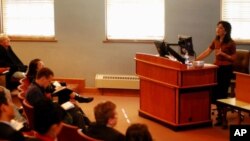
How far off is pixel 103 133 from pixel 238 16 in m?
5.06

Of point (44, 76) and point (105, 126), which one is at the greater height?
point (44, 76)

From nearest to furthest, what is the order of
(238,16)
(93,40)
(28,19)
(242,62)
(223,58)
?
(223,58)
(242,62)
(238,16)
(93,40)
(28,19)

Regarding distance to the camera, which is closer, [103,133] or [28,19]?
[103,133]

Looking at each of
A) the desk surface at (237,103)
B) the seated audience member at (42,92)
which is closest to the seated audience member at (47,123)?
the seated audience member at (42,92)

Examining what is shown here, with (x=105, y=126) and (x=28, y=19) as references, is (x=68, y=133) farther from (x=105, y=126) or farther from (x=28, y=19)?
(x=28, y=19)

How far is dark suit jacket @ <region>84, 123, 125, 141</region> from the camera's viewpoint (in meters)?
3.66

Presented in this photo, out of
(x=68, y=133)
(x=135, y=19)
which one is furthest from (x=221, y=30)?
(x=68, y=133)

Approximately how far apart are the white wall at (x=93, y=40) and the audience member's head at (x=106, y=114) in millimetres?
4532

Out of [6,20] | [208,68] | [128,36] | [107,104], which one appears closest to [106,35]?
[128,36]

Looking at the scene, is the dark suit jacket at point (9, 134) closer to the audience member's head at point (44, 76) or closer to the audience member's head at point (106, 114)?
the audience member's head at point (106, 114)

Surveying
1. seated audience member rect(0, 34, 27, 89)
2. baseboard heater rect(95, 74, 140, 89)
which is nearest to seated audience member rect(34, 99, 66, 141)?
seated audience member rect(0, 34, 27, 89)

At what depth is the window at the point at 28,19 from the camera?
8617mm

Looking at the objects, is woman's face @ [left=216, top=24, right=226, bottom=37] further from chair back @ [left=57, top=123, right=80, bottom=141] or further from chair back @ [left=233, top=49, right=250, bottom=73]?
chair back @ [left=57, top=123, right=80, bottom=141]

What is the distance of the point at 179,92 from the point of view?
614cm
